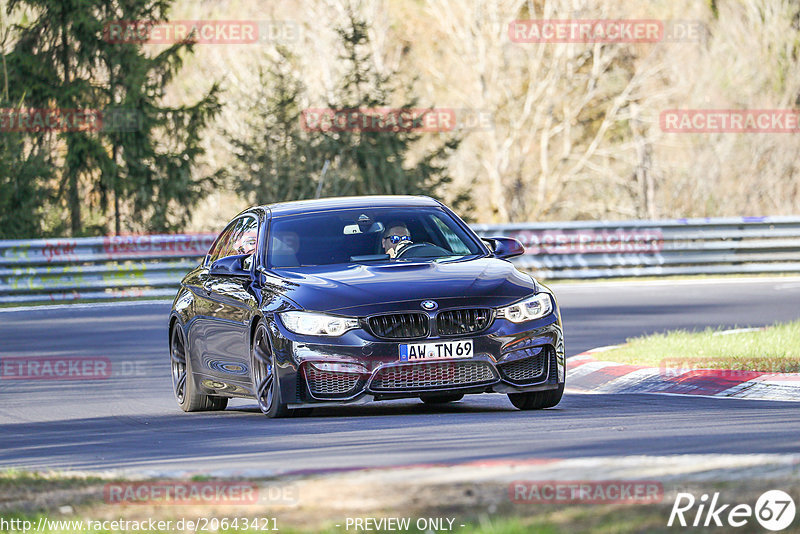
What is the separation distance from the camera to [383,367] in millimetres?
9898

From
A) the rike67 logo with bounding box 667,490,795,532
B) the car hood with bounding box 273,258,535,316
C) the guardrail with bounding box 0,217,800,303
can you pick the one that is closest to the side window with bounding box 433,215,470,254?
the car hood with bounding box 273,258,535,316

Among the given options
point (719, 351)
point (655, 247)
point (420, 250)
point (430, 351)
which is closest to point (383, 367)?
point (430, 351)

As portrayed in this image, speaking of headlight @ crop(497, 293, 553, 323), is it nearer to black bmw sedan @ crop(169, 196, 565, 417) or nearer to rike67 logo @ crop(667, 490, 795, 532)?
black bmw sedan @ crop(169, 196, 565, 417)

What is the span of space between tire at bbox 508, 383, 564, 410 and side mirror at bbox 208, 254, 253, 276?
85.0 inches

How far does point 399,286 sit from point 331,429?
1.16m

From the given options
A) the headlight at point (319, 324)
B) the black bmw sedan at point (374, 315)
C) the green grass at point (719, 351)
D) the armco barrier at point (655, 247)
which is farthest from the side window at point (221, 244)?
the armco barrier at point (655, 247)

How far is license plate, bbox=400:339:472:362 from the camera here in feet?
32.5

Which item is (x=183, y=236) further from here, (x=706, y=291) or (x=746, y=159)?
(x=746, y=159)

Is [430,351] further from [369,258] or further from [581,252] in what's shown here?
A: [581,252]

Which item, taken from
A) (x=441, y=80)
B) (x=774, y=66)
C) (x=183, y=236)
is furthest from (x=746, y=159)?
(x=183, y=236)

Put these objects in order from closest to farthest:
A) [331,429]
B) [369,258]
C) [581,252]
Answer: [331,429] → [369,258] → [581,252]

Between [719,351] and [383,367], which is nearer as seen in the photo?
[383,367]

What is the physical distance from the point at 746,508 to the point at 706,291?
63.9 feet

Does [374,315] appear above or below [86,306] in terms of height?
above
